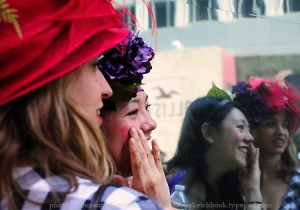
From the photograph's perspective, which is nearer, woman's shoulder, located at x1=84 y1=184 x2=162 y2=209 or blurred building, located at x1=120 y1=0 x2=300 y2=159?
woman's shoulder, located at x1=84 y1=184 x2=162 y2=209

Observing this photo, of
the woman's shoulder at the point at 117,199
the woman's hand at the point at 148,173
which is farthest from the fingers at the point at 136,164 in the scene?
the woman's shoulder at the point at 117,199

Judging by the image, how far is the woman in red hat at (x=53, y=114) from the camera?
0.91 m

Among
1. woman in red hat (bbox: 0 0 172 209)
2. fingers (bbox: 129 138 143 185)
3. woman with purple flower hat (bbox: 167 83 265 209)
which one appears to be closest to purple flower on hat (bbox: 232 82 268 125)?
woman with purple flower hat (bbox: 167 83 265 209)

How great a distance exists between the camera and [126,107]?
1639 mm

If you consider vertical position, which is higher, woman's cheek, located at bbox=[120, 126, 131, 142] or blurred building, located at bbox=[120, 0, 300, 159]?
blurred building, located at bbox=[120, 0, 300, 159]

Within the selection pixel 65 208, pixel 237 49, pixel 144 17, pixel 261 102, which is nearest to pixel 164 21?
pixel 144 17

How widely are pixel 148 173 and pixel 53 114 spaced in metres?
0.52

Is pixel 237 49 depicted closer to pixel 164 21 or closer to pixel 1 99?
pixel 164 21

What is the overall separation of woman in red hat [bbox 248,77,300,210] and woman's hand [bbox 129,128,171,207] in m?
0.68

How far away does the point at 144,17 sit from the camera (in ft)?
6.37

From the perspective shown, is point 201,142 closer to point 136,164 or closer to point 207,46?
point 207,46

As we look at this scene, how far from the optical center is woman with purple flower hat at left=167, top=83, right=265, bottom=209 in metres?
2.05

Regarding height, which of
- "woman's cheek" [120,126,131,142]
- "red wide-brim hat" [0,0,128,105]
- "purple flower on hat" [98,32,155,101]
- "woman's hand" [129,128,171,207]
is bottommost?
"woman's hand" [129,128,171,207]

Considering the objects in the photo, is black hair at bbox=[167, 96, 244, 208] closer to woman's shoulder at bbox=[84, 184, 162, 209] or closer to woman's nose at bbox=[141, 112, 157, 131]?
woman's nose at bbox=[141, 112, 157, 131]
